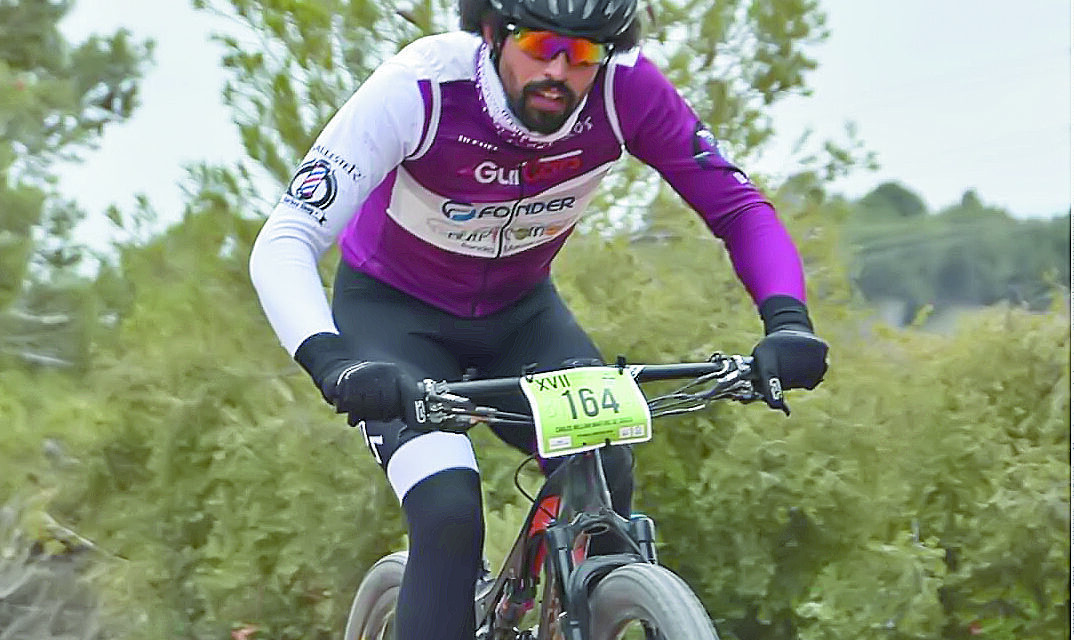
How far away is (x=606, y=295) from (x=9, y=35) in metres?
5.19

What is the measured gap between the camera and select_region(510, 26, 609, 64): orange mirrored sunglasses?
2.72 meters

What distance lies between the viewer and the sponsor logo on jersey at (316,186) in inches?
112

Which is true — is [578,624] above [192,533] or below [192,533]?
above

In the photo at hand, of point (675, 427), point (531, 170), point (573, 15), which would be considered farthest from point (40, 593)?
point (573, 15)

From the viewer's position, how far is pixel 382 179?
117 inches

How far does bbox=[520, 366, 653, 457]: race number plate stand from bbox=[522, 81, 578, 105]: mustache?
534mm

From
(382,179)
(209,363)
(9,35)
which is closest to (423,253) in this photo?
(382,179)

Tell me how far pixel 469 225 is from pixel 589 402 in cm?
62

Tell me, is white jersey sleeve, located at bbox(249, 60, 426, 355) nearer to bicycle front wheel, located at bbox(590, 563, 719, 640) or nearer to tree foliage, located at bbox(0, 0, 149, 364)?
bicycle front wheel, located at bbox(590, 563, 719, 640)

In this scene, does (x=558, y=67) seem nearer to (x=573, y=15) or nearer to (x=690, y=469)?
(x=573, y=15)

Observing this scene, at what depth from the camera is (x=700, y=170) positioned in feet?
10.2

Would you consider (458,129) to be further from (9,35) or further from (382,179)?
(9,35)

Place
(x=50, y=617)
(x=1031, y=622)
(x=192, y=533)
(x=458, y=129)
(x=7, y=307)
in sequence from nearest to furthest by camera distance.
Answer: (x=458, y=129), (x=1031, y=622), (x=192, y=533), (x=50, y=617), (x=7, y=307)

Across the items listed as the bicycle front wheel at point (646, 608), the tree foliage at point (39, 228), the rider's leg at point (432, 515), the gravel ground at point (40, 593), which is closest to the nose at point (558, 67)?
the rider's leg at point (432, 515)
